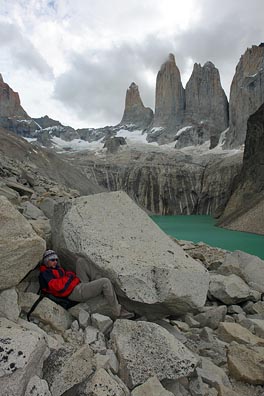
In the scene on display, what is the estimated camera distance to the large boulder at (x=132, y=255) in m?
5.32

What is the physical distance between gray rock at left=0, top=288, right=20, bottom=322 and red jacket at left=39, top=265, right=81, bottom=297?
2.19ft

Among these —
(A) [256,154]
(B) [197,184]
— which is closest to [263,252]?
(A) [256,154]

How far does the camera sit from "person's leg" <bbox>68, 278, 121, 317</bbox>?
16.9 feet

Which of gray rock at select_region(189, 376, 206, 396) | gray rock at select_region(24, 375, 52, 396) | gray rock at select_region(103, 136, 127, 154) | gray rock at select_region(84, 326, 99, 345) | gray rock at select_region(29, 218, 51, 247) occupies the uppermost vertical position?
gray rock at select_region(103, 136, 127, 154)

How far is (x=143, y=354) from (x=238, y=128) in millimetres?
116226

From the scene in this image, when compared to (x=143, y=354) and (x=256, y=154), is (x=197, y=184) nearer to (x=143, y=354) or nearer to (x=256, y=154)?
(x=256, y=154)

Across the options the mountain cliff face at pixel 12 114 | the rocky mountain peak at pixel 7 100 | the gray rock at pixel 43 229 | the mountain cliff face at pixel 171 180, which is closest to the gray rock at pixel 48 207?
the gray rock at pixel 43 229

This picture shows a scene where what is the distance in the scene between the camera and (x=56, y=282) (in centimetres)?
528

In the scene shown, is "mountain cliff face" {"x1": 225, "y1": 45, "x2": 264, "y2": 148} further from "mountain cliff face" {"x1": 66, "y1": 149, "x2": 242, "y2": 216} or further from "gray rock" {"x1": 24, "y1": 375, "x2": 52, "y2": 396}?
"gray rock" {"x1": 24, "y1": 375, "x2": 52, "y2": 396}

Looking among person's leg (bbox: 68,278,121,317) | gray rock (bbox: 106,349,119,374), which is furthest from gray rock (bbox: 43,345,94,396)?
person's leg (bbox: 68,278,121,317)

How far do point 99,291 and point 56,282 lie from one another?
674mm

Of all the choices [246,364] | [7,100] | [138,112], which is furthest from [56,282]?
[7,100]

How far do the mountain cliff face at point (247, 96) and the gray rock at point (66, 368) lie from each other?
11170cm

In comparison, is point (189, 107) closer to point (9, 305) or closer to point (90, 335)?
point (90, 335)
